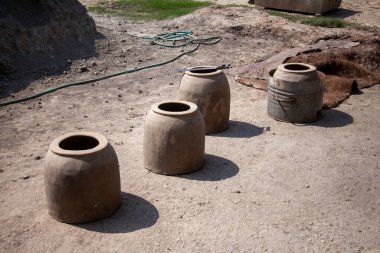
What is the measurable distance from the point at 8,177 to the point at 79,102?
293 cm

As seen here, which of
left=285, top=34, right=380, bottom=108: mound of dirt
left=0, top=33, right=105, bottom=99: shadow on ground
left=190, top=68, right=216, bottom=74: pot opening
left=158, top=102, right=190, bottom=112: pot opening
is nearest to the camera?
left=158, top=102, right=190, bottom=112: pot opening

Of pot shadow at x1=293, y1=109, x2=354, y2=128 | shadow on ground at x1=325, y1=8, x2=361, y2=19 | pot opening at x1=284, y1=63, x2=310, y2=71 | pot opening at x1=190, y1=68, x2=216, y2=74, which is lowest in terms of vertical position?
pot shadow at x1=293, y1=109, x2=354, y2=128

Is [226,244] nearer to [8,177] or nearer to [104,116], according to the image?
[8,177]

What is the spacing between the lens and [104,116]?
7.86m

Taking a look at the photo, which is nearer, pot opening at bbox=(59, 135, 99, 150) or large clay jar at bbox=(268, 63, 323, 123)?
pot opening at bbox=(59, 135, 99, 150)

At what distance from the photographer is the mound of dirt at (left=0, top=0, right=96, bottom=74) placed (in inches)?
398

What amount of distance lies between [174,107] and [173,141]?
739mm

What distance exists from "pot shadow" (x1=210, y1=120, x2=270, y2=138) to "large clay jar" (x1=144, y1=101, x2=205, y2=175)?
135 cm

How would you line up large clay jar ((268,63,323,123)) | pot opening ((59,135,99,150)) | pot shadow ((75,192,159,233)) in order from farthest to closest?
large clay jar ((268,63,323,123)), pot opening ((59,135,99,150)), pot shadow ((75,192,159,233))

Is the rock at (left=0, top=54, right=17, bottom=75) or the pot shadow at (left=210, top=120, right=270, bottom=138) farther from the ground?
the rock at (left=0, top=54, right=17, bottom=75)

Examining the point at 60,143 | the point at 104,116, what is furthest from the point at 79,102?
the point at 60,143

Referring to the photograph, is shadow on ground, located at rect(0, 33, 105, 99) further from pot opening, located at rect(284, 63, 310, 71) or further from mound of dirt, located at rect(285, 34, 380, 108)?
mound of dirt, located at rect(285, 34, 380, 108)

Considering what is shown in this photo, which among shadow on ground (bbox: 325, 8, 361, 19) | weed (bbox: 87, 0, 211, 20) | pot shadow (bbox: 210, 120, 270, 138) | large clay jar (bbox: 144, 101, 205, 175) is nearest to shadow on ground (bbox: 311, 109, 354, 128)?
pot shadow (bbox: 210, 120, 270, 138)

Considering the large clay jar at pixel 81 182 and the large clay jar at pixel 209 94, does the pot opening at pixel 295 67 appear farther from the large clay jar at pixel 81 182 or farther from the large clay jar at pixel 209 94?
the large clay jar at pixel 81 182
